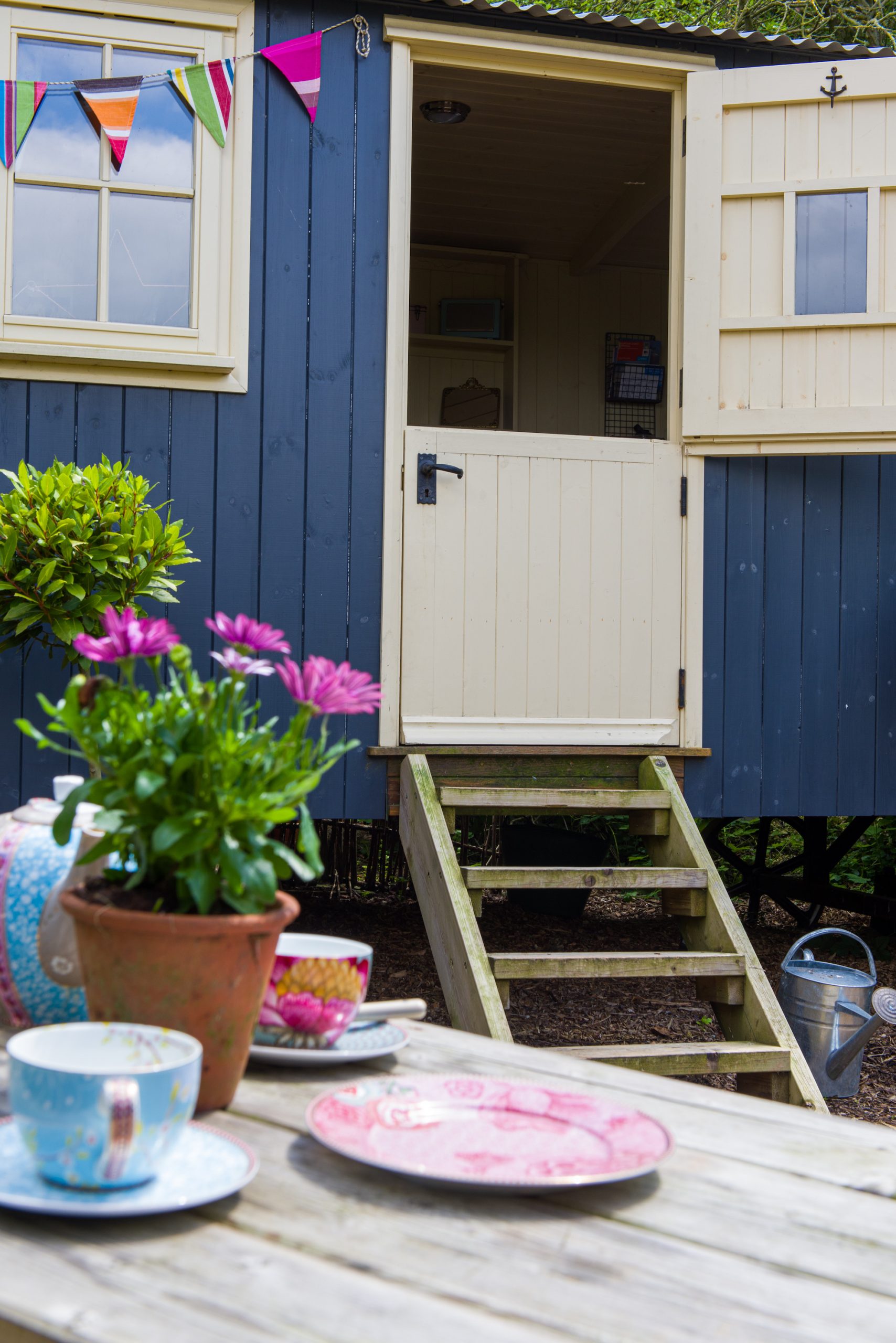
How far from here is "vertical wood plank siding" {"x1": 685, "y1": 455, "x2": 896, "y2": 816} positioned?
13.1 ft

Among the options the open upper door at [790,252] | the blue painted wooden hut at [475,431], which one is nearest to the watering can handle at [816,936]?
the blue painted wooden hut at [475,431]

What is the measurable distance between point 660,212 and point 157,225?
3.07 meters

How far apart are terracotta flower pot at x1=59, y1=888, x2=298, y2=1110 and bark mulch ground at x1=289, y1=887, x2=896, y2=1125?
3.02m

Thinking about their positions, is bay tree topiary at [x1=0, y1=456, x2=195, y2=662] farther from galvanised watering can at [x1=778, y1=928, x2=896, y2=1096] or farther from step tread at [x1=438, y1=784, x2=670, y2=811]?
galvanised watering can at [x1=778, y1=928, x2=896, y2=1096]

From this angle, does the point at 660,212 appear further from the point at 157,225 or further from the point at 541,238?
the point at 157,225

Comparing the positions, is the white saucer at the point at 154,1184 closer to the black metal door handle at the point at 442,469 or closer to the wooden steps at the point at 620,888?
the wooden steps at the point at 620,888

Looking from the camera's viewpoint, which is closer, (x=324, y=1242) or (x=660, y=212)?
(x=324, y=1242)

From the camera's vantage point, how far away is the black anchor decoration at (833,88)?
12.3 ft

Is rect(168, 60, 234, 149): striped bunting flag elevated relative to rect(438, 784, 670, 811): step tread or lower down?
elevated

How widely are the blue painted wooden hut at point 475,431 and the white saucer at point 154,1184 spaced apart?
2809mm

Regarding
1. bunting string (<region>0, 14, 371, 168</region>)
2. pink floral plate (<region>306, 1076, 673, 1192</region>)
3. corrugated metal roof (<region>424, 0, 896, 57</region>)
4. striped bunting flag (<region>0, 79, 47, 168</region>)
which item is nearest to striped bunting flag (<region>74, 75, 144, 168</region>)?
bunting string (<region>0, 14, 371, 168</region>)

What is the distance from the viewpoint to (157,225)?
11.8 feet

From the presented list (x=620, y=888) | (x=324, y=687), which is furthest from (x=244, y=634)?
(x=620, y=888)

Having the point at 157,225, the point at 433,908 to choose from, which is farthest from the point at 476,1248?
the point at 157,225
